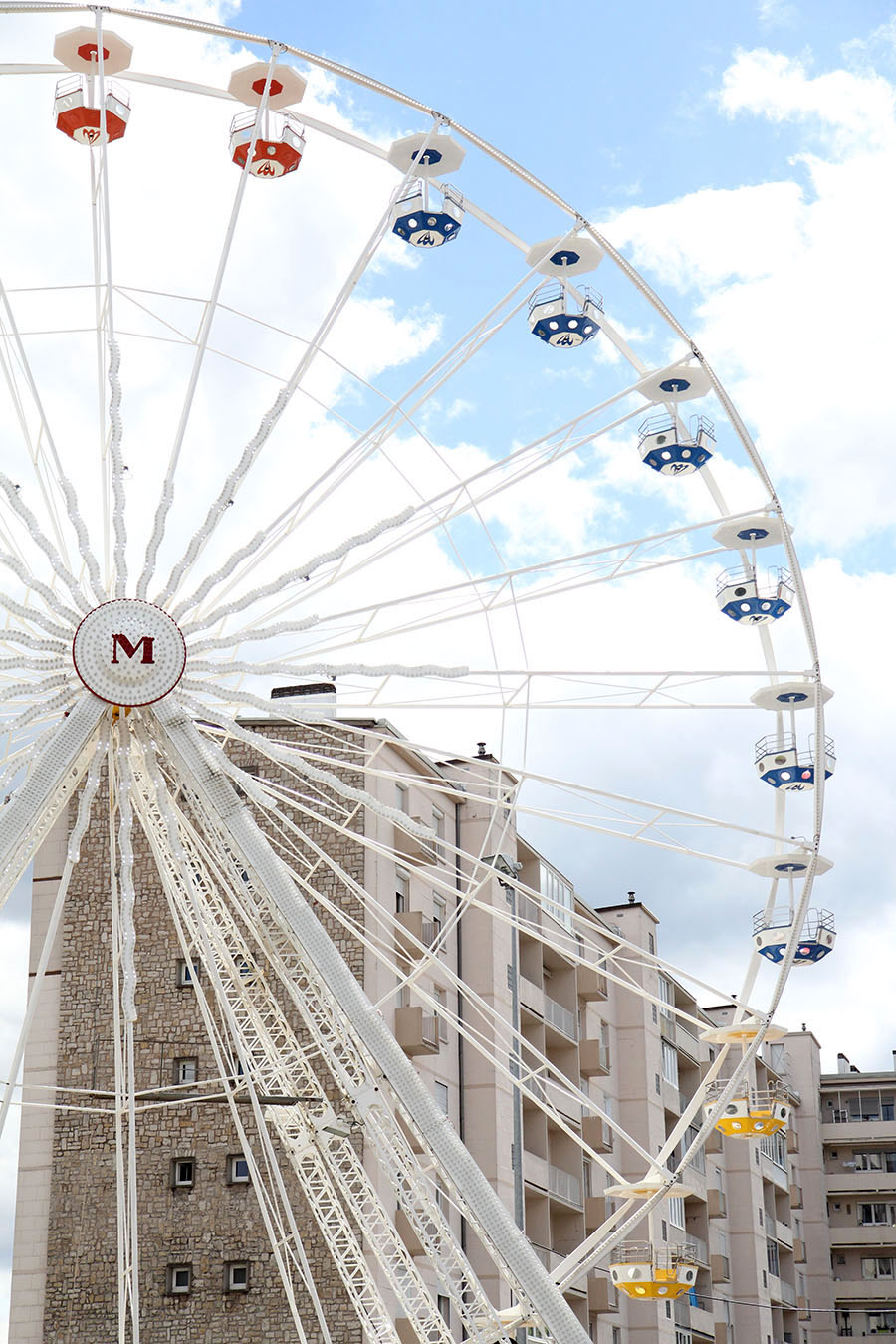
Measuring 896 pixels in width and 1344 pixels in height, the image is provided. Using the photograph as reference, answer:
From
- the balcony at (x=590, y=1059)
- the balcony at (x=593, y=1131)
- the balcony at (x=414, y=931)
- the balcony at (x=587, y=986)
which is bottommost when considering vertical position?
the balcony at (x=593, y=1131)

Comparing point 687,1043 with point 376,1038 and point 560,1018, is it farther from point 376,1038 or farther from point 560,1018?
point 376,1038

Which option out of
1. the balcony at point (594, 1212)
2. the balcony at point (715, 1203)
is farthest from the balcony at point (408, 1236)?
the balcony at point (715, 1203)

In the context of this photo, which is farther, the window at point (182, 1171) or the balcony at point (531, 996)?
the balcony at point (531, 996)

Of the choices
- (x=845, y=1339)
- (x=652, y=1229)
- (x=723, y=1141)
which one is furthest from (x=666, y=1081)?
(x=652, y=1229)

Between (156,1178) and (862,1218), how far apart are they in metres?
56.3

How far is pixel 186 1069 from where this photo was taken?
133ft

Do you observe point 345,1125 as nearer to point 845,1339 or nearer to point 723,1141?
point 723,1141

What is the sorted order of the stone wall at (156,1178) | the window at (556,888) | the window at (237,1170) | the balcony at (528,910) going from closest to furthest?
the stone wall at (156,1178) < the window at (237,1170) < the window at (556,888) < the balcony at (528,910)

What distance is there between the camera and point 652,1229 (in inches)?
1011

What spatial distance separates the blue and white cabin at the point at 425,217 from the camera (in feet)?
83.3

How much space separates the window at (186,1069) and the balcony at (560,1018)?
38.6 ft

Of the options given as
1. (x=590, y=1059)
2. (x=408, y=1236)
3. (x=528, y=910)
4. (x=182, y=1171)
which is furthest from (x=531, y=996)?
(x=182, y=1171)

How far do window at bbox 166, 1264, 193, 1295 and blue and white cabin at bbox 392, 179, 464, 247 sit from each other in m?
23.4

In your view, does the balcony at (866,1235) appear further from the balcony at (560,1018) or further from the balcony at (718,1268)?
the balcony at (560,1018)
